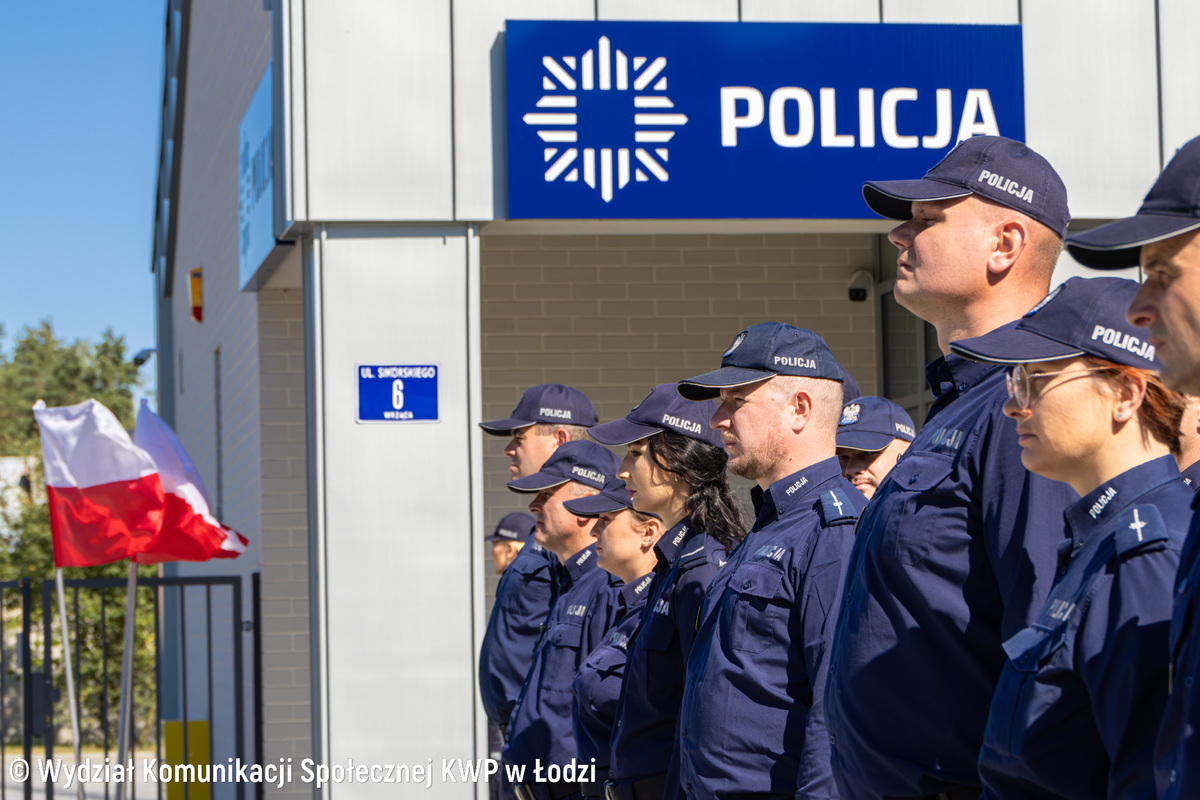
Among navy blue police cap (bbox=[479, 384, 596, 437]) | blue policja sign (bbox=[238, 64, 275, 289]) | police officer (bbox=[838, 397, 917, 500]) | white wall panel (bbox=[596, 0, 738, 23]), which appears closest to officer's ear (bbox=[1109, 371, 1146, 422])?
police officer (bbox=[838, 397, 917, 500])

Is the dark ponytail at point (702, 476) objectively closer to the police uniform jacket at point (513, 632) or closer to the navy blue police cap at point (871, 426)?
the navy blue police cap at point (871, 426)

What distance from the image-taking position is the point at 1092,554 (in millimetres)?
2123

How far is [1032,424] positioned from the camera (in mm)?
2277

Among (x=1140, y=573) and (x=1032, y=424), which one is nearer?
(x=1140, y=573)

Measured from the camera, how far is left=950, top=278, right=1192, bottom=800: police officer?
6.46 feet

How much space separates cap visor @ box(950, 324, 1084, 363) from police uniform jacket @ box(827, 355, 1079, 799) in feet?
0.74

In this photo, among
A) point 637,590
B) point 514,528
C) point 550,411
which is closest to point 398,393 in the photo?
point 550,411

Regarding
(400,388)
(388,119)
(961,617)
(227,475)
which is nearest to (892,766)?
(961,617)

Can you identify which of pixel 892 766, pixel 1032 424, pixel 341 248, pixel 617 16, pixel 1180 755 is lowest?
pixel 892 766

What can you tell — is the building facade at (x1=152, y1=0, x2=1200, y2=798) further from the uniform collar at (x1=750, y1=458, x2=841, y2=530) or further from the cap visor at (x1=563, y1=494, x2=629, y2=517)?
the uniform collar at (x1=750, y1=458, x2=841, y2=530)

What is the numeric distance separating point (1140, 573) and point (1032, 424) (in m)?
0.34

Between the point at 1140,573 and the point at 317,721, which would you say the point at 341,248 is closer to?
the point at 317,721

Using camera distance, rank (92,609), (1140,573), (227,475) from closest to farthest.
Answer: (1140,573), (227,475), (92,609)

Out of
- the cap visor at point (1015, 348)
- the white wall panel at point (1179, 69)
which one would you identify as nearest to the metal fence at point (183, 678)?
the white wall panel at point (1179, 69)
